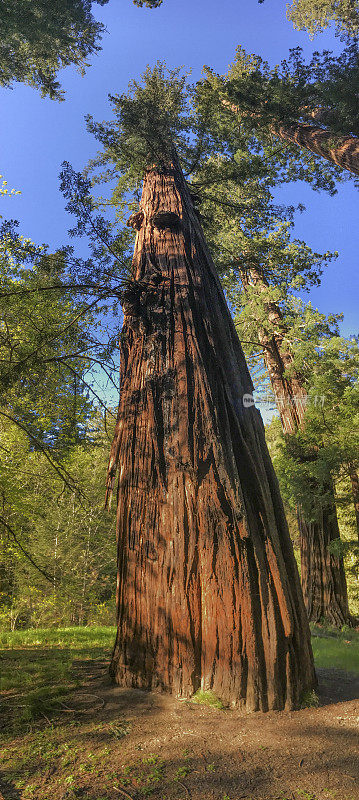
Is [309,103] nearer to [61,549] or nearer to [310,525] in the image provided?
[310,525]

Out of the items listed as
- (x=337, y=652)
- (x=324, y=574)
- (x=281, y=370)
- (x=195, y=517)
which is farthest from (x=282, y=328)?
(x=195, y=517)

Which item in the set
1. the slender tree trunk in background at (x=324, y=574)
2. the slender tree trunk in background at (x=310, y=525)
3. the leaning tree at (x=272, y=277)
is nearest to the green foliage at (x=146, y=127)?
the leaning tree at (x=272, y=277)

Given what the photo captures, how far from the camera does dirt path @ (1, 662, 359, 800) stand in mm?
2094

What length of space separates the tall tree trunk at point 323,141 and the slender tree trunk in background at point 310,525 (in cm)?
267

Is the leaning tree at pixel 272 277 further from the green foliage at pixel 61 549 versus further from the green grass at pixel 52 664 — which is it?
the green foliage at pixel 61 549

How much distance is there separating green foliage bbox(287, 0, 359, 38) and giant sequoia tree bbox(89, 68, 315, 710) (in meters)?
10.4

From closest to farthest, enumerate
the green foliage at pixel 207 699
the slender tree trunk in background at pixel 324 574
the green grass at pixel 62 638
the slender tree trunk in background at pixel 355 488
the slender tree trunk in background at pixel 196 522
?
the green foliage at pixel 207 699 → the slender tree trunk in background at pixel 196 522 → the green grass at pixel 62 638 → the slender tree trunk in background at pixel 324 574 → the slender tree trunk in background at pixel 355 488

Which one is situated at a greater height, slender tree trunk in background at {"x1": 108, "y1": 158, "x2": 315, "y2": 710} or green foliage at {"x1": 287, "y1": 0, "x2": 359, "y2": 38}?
green foliage at {"x1": 287, "y1": 0, "x2": 359, "y2": 38}

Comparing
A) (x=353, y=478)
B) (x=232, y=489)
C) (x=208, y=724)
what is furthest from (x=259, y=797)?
(x=353, y=478)

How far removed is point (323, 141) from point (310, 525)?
8950 mm

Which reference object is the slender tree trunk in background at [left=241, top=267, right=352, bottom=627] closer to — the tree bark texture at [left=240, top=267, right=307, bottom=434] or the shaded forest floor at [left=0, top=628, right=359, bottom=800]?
the tree bark texture at [left=240, top=267, right=307, bottom=434]

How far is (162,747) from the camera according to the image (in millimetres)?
2471

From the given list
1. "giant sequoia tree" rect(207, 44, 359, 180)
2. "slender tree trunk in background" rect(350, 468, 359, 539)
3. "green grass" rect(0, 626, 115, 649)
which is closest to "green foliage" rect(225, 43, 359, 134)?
"giant sequoia tree" rect(207, 44, 359, 180)

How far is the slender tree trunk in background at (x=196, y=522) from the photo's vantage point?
312cm
